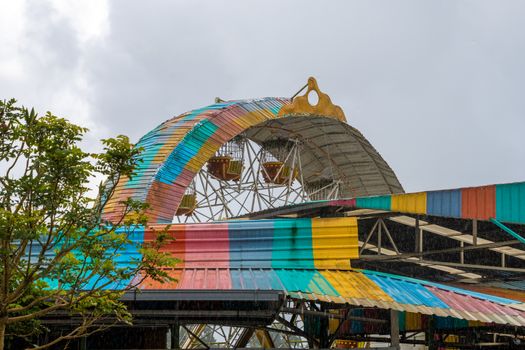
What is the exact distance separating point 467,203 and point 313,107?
593 inches

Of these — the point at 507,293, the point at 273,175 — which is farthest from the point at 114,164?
the point at 273,175

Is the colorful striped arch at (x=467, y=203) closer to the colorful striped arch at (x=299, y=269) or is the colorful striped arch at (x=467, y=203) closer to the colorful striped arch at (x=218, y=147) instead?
the colorful striped arch at (x=299, y=269)

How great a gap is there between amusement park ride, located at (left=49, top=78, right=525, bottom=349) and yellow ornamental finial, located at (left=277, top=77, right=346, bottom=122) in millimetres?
53

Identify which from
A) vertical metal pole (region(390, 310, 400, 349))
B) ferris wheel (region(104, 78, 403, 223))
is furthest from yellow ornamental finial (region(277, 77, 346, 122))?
vertical metal pole (region(390, 310, 400, 349))

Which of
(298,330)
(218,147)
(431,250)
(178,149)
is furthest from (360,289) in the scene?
(218,147)

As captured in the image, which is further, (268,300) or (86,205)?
(268,300)

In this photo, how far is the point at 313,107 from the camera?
34.9 m

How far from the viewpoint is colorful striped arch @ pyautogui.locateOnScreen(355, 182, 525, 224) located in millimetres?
20172

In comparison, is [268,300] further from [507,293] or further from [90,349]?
[507,293]

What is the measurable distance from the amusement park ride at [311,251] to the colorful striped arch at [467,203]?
0.09 ft

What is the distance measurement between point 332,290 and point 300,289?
775 mm

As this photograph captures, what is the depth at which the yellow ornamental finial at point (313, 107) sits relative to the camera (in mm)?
34375

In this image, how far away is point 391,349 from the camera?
19844 mm

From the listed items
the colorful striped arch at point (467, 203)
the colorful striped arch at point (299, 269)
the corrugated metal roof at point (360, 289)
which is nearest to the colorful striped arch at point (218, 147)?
the colorful striped arch at point (299, 269)
